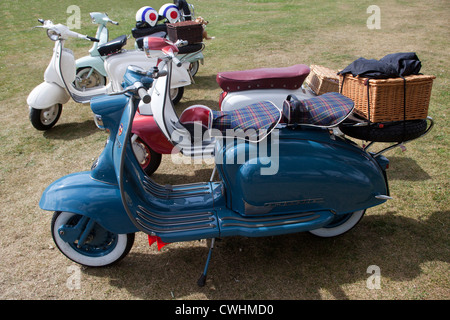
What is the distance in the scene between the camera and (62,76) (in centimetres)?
452

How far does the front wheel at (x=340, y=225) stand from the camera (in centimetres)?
277

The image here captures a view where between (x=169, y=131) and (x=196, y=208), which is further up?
(x=169, y=131)

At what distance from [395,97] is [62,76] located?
152 inches

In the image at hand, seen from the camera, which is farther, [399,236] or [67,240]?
[399,236]

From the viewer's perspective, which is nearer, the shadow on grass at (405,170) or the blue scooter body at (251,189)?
the blue scooter body at (251,189)

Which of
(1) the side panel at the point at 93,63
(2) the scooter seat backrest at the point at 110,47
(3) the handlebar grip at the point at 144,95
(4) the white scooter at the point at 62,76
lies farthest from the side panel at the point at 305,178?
(1) the side panel at the point at 93,63

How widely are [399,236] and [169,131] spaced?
2.08 meters

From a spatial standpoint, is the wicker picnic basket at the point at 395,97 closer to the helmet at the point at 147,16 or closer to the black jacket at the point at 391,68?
the black jacket at the point at 391,68

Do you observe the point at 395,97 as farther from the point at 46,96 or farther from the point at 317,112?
the point at 46,96
